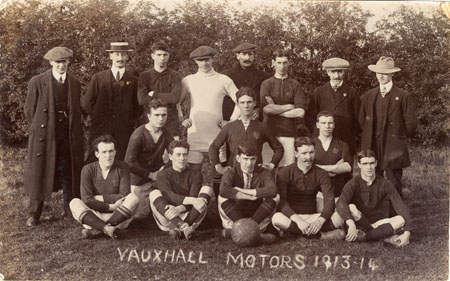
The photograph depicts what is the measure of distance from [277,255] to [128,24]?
2.83 m

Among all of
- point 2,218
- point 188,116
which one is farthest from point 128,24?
point 2,218

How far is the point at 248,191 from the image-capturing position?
17.8ft

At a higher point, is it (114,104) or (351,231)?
(114,104)

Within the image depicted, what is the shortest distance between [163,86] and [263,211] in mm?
1609

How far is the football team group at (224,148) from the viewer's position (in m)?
5.50

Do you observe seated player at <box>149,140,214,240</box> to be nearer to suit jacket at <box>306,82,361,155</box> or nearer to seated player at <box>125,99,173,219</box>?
seated player at <box>125,99,173,219</box>

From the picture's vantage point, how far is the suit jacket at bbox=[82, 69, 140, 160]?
5.67 meters

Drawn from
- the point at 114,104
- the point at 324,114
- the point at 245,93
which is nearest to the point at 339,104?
the point at 324,114

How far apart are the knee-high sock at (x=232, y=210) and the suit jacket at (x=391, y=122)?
146cm

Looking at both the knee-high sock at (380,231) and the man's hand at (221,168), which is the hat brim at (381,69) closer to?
the knee-high sock at (380,231)

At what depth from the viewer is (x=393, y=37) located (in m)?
5.91

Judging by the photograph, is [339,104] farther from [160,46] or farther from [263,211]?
[160,46]

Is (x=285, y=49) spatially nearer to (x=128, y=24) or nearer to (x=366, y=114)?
(x=366, y=114)

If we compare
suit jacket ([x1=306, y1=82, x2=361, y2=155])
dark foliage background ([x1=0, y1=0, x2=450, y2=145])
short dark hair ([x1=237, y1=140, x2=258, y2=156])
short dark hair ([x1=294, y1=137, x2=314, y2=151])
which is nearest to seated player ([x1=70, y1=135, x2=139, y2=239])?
dark foliage background ([x1=0, y1=0, x2=450, y2=145])
